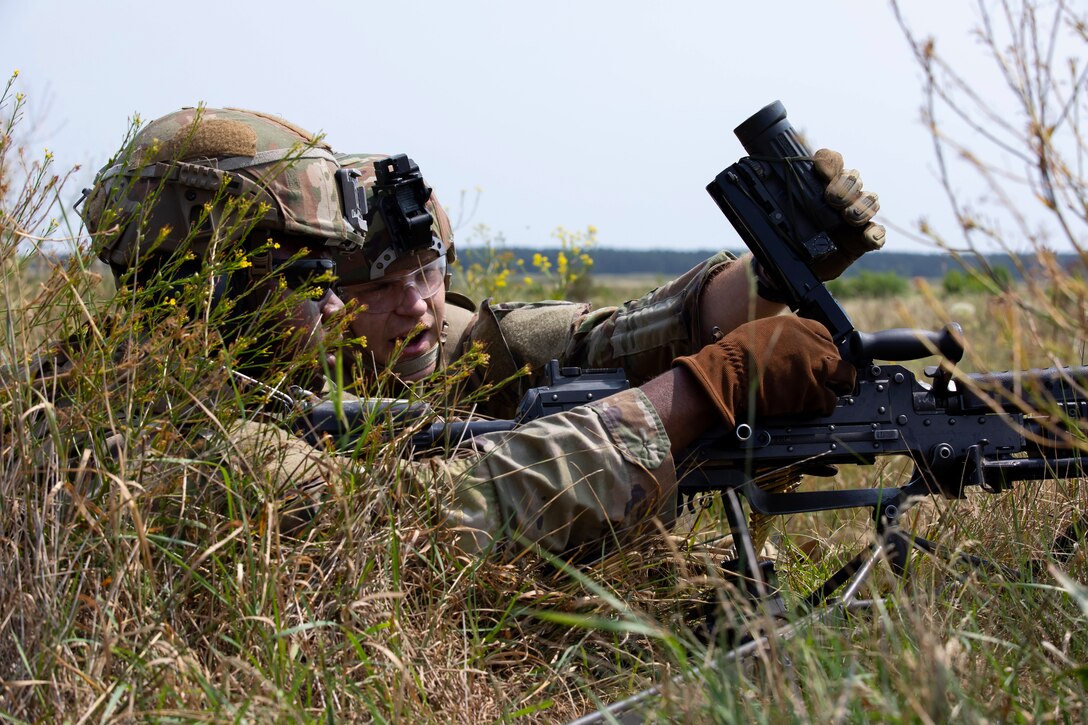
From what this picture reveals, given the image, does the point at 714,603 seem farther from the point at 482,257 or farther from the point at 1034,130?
the point at 482,257

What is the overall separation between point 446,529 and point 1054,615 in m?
1.43

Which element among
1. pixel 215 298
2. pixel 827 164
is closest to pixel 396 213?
pixel 215 298

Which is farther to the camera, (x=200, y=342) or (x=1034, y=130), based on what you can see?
(x=200, y=342)

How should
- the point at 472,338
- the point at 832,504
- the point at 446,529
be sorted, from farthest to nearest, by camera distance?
the point at 472,338 < the point at 832,504 < the point at 446,529

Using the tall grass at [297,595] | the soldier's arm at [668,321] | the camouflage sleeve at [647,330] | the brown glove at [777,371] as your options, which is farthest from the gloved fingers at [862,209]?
the tall grass at [297,595]

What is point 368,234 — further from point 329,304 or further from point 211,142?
point 211,142

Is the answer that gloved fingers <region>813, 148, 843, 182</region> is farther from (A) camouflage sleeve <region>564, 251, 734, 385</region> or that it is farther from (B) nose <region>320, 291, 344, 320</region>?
(B) nose <region>320, 291, 344, 320</region>

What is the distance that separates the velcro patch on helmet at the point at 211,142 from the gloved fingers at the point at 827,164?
5.62ft

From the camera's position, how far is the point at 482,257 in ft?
23.6

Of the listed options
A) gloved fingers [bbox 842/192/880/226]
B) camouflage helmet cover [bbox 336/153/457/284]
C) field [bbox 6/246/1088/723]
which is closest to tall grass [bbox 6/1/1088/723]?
field [bbox 6/246/1088/723]

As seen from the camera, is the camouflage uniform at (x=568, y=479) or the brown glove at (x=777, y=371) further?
the brown glove at (x=777, y=371)

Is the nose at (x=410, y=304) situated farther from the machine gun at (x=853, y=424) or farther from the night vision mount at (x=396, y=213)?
the machine gun at (x=853, y=424)

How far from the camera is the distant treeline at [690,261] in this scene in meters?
2.22

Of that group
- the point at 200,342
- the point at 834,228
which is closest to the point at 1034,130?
the point at 834,228
